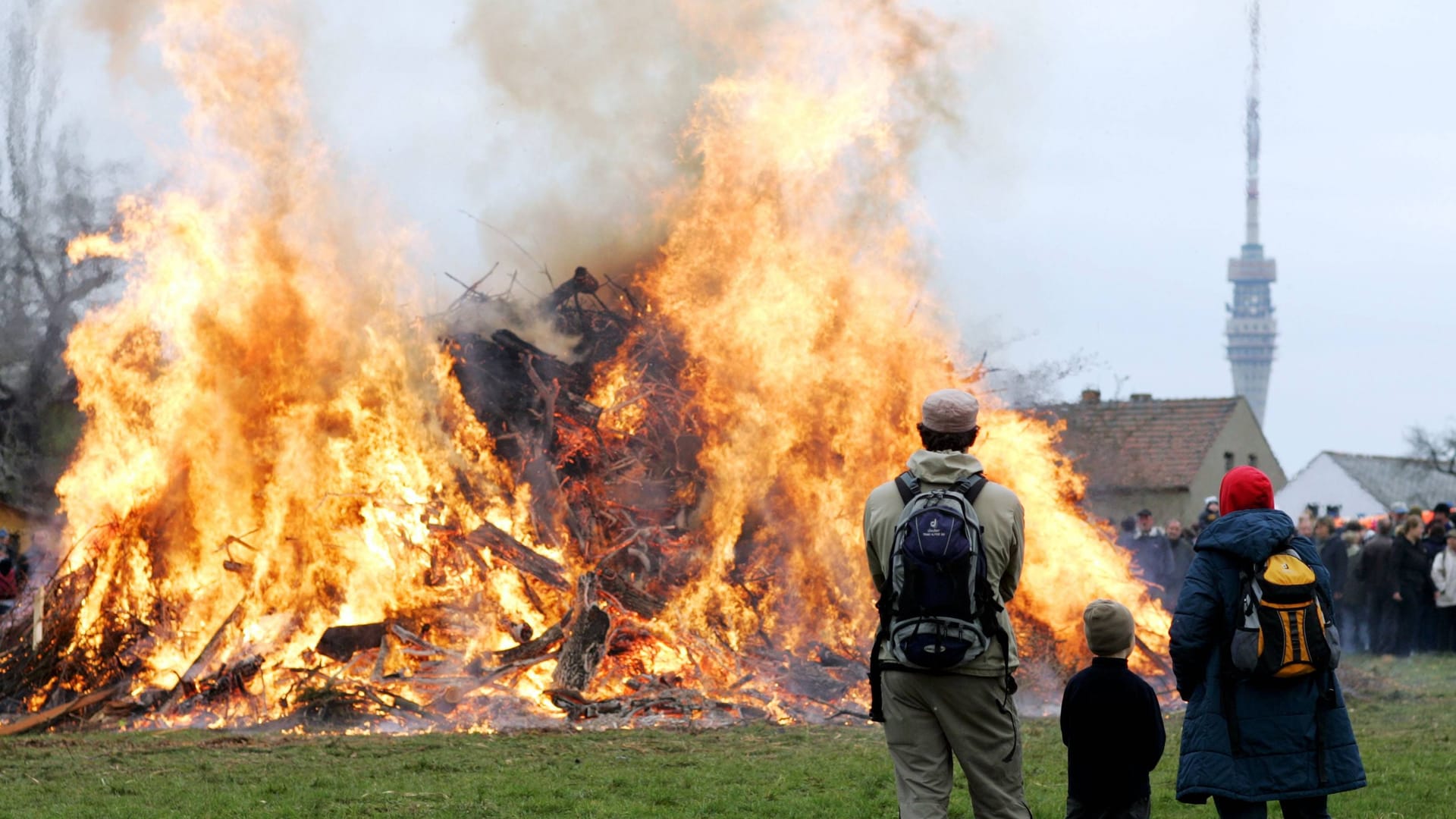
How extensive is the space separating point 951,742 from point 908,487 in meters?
0.86

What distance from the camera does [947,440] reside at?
5.29 m

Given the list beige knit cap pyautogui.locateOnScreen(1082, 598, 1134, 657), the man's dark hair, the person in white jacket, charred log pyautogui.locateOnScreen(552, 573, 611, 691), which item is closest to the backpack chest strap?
the man's dark hair

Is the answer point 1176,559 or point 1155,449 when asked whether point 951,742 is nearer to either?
point 1176,559

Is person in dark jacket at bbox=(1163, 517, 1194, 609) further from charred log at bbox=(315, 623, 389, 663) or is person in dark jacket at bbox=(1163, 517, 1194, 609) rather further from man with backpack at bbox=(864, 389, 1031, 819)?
man with backpack at bbox=(864, 389, 1031, 819)

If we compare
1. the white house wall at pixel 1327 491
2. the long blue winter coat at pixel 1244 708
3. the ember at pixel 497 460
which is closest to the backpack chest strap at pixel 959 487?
the long blue winter coat at pixel 1244 708

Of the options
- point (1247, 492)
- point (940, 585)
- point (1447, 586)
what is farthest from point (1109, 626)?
point (1447, 586)

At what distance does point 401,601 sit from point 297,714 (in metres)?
1.47

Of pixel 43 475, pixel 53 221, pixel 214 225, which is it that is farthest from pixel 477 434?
pixel 53 221

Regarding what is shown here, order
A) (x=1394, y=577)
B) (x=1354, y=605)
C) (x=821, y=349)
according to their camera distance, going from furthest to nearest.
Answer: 1. (x=1354, y=605)
2. (x=1394, y=577)
3. (x=821, y=349)

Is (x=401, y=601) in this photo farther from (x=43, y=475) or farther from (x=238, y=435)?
(x=43, y=475)

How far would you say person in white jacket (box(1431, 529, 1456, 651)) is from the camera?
57.1 feet

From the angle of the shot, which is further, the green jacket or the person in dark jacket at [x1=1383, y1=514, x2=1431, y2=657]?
the person in dark jacket at [x1=1383, y1=514, x2=1431, y2=657]

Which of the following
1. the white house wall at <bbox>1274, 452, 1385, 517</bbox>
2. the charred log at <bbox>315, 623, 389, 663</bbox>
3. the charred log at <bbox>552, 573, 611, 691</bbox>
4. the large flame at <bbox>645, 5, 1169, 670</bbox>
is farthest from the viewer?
the white house wall at <bbox>1274, 452, 1385, 517</bbox>

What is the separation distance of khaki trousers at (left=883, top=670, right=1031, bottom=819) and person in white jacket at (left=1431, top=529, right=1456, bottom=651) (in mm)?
14049
